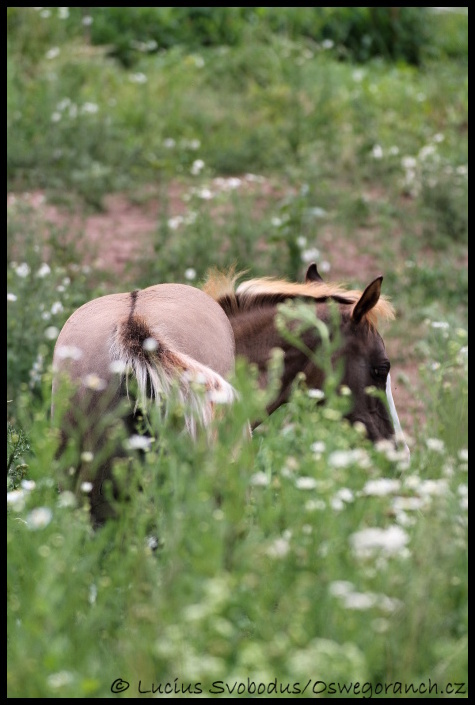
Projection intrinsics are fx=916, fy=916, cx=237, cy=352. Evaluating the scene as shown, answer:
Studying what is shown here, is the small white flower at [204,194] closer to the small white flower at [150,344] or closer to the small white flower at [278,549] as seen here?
the small white flower at [150,344]

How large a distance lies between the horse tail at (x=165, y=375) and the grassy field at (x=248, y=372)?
0.59ft

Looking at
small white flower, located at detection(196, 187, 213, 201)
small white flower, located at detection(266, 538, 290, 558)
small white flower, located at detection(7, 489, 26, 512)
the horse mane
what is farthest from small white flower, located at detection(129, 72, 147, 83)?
small white flower, located at detection(266, 538, 290, 558)

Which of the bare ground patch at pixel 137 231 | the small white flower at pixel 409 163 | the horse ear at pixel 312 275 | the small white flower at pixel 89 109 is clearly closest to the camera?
the horse ear at pixel 312 275

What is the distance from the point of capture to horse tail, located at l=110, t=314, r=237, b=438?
2.99 m

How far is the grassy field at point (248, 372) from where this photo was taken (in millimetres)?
2100

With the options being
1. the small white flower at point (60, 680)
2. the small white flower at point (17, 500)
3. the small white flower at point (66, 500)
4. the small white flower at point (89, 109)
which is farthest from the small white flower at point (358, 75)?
the small white flower at point (60, 680)

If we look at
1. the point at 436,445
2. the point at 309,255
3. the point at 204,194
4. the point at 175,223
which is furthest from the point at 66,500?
the point at 175,223

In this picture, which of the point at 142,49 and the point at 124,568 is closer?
the point at 124,568

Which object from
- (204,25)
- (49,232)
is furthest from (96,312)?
(204,25)

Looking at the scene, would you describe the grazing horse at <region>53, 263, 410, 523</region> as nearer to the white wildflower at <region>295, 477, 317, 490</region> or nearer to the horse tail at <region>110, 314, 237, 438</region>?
the horse tail at <region>110, 314, 237, 438</region>

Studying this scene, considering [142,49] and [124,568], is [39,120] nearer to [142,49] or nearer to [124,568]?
[142,49]

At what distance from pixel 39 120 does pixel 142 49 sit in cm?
Result: 249

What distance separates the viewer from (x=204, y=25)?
12094 millimetres

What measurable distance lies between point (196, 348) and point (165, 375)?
0.46m
